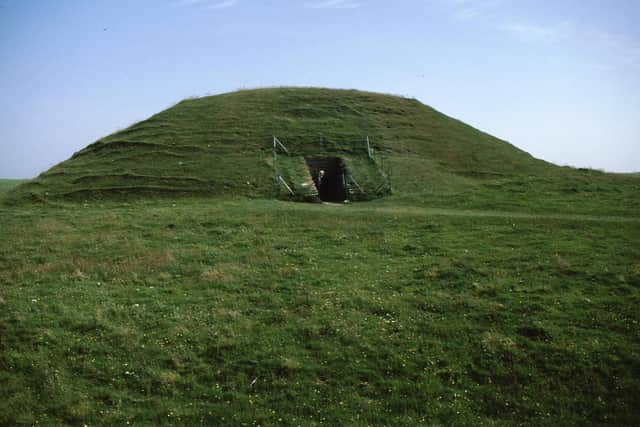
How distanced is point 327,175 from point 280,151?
169 inches

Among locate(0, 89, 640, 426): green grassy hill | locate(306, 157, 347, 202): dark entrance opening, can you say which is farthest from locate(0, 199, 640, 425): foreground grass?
locate(306, 157, 347, 202): dark entrance opening

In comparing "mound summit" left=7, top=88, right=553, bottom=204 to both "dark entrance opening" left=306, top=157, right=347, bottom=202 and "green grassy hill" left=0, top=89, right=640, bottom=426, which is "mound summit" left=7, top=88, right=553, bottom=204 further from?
"green grassy hill" left=0, top=89, right=640, bottom=426

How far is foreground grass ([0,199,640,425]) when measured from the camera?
38.1 feet

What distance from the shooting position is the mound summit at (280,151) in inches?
1328

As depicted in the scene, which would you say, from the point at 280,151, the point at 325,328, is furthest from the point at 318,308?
the point at 280,151

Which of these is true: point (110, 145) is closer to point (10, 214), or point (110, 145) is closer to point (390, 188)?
point (10, 214)

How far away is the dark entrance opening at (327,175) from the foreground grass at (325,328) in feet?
44.7

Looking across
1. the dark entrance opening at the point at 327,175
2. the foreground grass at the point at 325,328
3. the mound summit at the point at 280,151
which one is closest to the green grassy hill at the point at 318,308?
the foreground grass at the point at 325,328

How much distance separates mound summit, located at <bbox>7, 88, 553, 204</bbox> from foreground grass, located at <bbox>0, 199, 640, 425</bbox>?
11.3 meters

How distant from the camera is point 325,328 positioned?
1434 cm

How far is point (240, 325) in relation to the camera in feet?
47.8

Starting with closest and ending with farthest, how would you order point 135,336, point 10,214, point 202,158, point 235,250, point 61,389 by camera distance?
point 61,389 < point 135,336 < point 235,250 < point 10,214 < point 202,158

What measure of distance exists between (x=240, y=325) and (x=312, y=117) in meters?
33.0

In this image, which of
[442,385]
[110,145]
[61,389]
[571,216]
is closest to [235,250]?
[61,389]
